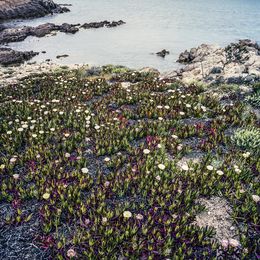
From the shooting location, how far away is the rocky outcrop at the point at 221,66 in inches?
670

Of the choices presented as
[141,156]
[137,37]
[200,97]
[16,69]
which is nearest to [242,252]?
[141,156]

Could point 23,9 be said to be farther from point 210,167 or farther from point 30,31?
point 210,167

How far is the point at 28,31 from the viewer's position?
1730 inches

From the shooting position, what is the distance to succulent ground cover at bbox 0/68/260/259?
19.3 feet

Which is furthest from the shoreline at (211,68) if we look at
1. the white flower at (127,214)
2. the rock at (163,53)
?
the white flower at (127,214)

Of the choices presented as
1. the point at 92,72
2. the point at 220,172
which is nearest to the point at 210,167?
the point at 220,172

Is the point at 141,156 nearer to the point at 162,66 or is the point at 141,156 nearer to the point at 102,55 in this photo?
the point at 162,66

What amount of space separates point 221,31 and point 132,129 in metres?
47.4

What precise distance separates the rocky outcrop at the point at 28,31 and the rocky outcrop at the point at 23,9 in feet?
34.4

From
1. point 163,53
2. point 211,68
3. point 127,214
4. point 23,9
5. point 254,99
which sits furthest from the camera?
point 23,9

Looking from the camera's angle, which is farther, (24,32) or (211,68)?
(24,32)

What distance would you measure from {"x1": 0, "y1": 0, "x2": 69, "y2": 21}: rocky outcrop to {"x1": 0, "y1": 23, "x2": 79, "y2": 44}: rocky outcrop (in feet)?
34.4

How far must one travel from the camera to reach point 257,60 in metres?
23.1

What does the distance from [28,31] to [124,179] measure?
1642 inches
